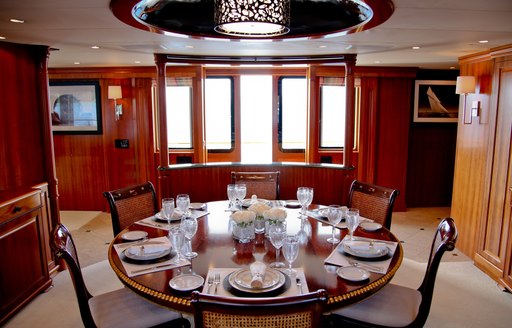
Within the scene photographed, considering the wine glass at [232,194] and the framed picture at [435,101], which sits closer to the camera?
the wine glass at [232,194]

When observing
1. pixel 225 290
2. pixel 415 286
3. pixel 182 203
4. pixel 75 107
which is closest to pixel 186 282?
pixel 225 290

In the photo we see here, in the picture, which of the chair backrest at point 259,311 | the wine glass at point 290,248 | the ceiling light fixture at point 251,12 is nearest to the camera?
the chair backrest at point 259,311

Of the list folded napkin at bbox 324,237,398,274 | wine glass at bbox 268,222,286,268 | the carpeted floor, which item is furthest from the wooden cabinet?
folded napkin at bbox 324,237,398,274

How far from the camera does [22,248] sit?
306cm

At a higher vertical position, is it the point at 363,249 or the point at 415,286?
the point at 363,249

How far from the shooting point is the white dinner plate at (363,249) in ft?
6.66

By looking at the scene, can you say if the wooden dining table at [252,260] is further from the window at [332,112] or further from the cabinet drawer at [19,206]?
the window at [332,112]

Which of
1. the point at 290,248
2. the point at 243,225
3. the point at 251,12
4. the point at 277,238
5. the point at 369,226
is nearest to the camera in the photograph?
the point at 290,248

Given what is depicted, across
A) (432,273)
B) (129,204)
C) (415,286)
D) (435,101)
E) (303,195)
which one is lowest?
(415,286)

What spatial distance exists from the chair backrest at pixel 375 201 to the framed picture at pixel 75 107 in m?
4.41

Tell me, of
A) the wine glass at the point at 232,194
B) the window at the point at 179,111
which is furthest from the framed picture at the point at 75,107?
the wine glass at the point at 232,194

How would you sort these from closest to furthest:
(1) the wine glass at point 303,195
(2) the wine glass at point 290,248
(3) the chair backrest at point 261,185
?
(2) the wine glass at point 290,248 → (1) the wine glass at point 303,195 → (3) the chair backrest at point 261,185

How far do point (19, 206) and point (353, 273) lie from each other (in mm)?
2639

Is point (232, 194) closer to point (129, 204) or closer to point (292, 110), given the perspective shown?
point (129, 204)
